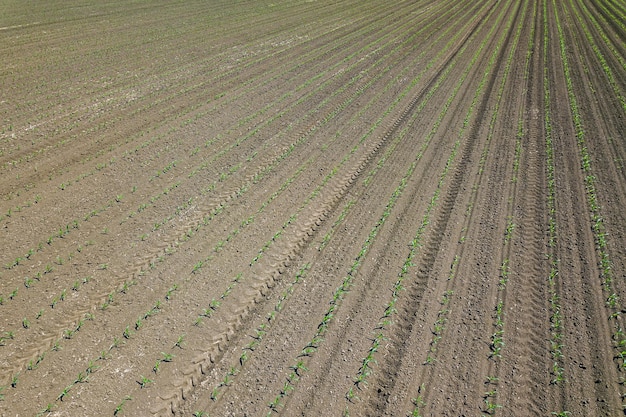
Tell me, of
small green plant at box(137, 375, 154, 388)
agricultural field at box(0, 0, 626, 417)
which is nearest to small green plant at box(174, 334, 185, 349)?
agricultural field at box(0, 0, 626, 417)

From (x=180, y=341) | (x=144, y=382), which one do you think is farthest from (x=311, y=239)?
(x=144, y=382)

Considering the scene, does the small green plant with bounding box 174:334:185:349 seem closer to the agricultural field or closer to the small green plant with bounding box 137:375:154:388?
the agricultural field

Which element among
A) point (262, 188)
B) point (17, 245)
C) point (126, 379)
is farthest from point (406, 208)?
point (17, 245)

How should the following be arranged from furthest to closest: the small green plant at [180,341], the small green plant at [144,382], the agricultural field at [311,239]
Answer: the small green plant at [180,341], the agricultural field at [311,239], the small green plant at [144,382]

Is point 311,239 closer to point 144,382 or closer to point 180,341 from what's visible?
point 180,341

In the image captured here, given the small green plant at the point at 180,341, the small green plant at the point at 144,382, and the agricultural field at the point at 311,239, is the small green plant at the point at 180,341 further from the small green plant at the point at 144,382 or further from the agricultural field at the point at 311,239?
the small green plant at the point at 144,382

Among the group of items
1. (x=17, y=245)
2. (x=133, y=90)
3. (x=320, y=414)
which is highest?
(x=133, y=90)

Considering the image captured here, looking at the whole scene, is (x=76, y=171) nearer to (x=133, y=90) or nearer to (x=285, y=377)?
(x=133, y=90)

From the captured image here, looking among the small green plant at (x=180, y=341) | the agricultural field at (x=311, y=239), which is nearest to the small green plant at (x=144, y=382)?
the agricultural field at (x=311, y=239)
